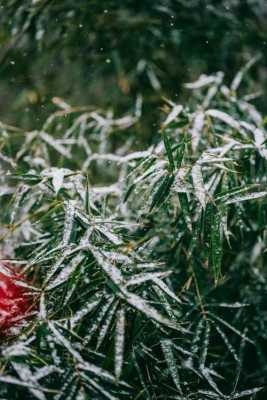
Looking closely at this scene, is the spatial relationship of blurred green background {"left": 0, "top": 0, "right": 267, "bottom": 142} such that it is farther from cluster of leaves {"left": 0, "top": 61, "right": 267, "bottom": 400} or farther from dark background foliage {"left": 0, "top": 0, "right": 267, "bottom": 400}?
cluster of leaves {"left": 0, "top": 61, "right": 267, "bottom": 400}

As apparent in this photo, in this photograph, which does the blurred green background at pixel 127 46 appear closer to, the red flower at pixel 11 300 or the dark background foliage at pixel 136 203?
the dark background foliage at pixel 136 203

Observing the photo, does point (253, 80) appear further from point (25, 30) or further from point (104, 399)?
point (104, 399)

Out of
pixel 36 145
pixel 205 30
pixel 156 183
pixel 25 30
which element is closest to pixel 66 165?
pixel 36 145

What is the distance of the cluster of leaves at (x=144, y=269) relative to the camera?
93 centimetres

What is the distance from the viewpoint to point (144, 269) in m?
1.09

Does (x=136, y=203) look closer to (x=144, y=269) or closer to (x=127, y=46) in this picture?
(x=144, y=269)

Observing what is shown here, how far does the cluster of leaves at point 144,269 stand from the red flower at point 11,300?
2 centimetres

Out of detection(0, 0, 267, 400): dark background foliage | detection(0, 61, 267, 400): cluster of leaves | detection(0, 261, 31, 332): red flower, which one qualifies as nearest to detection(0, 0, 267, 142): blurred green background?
detection(0, 0, 267, 400): dark background foliage

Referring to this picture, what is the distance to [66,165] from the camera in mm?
1675

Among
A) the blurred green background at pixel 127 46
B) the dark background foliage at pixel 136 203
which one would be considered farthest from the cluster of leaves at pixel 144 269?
the blurred green background at pixel 127 46

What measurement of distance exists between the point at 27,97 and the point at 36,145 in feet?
2.05

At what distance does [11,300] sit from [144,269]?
256 mm

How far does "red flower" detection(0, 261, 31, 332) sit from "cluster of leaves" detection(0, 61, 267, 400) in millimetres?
22

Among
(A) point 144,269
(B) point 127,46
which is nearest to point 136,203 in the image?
(A) point 144,269
